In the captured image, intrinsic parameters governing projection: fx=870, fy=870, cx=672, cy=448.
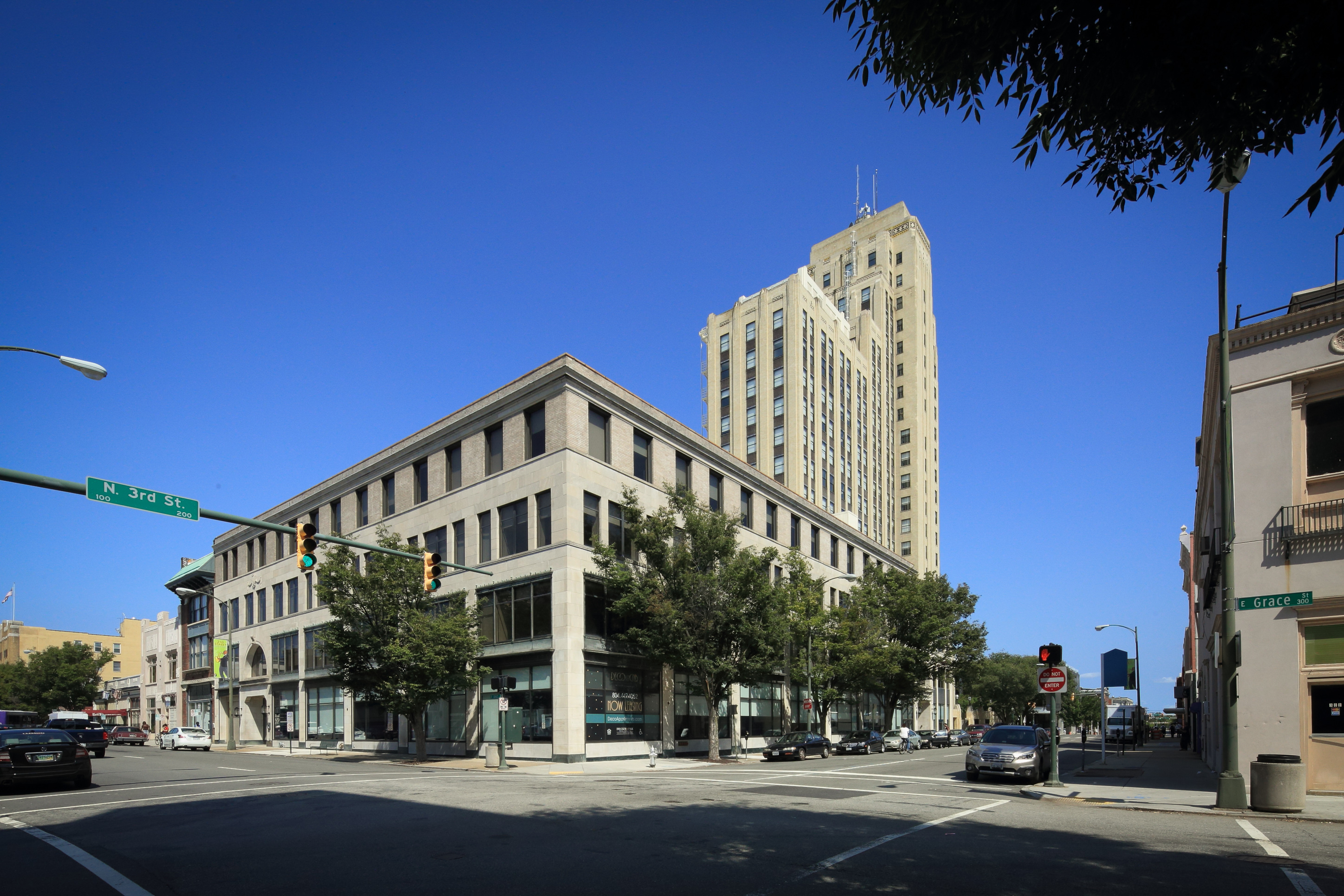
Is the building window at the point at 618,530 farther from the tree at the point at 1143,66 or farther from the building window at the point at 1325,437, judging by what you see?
the tree at the point at 1143,66

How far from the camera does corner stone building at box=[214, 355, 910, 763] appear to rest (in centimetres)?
3562

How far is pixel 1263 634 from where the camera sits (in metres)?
20.3

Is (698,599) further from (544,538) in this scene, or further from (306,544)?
(306,544)

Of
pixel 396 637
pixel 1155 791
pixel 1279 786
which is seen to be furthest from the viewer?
pixel 396 637

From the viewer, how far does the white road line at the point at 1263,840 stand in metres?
11.4

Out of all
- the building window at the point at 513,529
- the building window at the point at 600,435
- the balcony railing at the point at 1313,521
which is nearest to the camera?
the balcony railing at the point at 1313,521

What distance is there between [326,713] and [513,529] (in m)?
21.5

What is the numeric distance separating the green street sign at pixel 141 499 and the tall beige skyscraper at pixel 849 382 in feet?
184

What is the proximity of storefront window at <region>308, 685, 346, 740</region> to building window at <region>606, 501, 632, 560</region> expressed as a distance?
20803mm

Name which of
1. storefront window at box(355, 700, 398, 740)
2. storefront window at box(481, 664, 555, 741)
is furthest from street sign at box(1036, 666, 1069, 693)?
storefront window at box(355, 700, 398, 740)

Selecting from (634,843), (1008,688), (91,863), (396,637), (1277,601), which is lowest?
(1008,688)

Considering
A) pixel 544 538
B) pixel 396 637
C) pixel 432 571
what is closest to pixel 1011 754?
pixel 432 571

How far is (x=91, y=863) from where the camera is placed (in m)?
10.9

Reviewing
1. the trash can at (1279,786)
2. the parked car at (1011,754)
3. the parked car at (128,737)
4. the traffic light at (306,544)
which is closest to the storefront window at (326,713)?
the parked car at (128,737)
